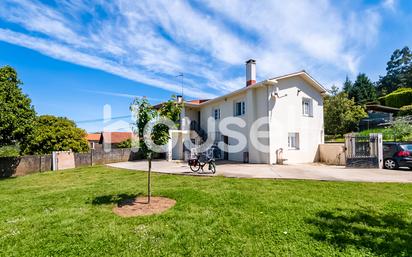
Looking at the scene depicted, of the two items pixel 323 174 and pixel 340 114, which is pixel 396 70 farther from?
pixel 323 174

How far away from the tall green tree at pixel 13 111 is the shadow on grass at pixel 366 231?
1661cm

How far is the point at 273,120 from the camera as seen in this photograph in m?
16.7

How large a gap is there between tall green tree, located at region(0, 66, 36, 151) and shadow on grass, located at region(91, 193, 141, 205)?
33.3ft

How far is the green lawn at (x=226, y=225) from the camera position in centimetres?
414

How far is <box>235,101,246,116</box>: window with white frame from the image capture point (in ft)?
62.5

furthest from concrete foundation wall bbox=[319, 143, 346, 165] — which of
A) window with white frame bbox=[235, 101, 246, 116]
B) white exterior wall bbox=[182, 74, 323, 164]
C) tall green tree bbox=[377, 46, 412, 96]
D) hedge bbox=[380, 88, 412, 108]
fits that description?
tall green tree bbox=[377, 46, 412, 96]

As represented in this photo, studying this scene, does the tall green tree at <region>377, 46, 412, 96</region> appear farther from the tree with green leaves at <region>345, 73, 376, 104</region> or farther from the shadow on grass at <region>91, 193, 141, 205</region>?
the shadow on grass at <region>91, 193, 141, 205</region>

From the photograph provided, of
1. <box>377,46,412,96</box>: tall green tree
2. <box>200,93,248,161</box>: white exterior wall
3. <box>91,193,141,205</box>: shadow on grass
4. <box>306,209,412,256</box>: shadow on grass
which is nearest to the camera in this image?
<box>306,209,412,256</box>: shadow on grass

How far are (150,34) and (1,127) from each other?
10.3 meters

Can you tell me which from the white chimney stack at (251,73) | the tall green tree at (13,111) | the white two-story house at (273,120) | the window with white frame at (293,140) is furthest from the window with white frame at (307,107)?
the tall green tree at (13,111)

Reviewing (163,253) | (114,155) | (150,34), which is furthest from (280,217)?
(114,155)

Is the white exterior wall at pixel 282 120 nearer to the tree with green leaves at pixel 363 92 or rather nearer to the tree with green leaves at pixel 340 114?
the tree with green leaves at pixel 340 114

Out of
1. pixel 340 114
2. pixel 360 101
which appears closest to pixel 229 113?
pixel 340 114

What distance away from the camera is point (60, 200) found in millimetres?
7684
